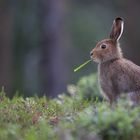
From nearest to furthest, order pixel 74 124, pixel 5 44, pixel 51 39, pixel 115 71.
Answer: pixel 74 124, pixel 115 71, pixel 51 39, pixel 5 44

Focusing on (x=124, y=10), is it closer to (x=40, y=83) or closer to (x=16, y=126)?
(x=40, y=83)

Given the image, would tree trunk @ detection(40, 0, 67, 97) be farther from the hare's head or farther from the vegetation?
the vegetation

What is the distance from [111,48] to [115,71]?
58cm

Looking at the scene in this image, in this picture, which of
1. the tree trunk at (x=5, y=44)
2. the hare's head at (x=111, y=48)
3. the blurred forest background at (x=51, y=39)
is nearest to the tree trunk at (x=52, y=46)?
the blurred forest background at (x=51, y=39)

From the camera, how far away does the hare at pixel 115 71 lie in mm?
10961

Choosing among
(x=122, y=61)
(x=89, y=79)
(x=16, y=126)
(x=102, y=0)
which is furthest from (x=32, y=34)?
(x=16, y=126)

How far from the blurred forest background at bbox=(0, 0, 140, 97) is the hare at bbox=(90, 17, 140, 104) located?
13.8 m

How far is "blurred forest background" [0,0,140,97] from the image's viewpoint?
88.2 feet

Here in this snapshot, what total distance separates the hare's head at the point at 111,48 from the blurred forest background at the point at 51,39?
13.8 meters

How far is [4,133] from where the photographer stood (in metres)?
8.79

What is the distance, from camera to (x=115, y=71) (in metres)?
11.2

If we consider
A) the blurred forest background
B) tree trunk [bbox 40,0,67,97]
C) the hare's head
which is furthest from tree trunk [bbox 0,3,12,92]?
the hare's head

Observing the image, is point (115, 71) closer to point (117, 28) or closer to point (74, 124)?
point (117, 28)

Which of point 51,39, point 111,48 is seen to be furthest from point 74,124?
point 51,39
